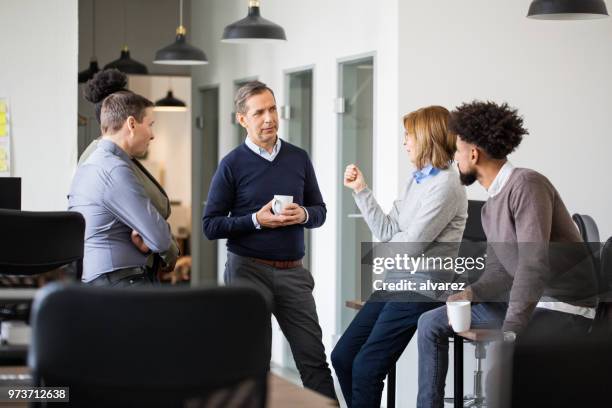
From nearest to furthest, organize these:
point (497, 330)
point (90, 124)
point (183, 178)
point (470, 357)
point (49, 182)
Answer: point (497, 330) < point (470, 357) < point (49, 182) < point (90, 124) < point (183, 178)

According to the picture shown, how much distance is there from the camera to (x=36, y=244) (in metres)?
2.97

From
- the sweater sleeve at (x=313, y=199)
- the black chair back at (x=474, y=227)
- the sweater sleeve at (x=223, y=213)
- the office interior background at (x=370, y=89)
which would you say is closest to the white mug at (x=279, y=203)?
the sweater sleeve at (x=223, y=213)

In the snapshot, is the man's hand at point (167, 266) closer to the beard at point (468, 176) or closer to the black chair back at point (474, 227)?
the beard at point (468, 176)

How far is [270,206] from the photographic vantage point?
3750 millimetres

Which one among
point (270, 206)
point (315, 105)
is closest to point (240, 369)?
point (270, 206)

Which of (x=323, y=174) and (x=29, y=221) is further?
(x=323, y=174)

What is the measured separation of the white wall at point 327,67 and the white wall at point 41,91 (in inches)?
63.6

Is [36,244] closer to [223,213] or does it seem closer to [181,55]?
[223,213]

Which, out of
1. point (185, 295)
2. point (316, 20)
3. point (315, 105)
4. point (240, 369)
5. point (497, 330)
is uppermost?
point (316, 20)

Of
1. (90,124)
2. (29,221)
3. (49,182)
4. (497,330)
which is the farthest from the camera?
(90,124)

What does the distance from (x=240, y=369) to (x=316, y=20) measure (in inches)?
206

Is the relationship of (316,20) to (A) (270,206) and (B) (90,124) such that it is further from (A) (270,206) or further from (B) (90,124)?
(B) (90,124)

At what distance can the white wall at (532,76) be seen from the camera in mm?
5508

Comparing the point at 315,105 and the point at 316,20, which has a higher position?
the point at 316,20
